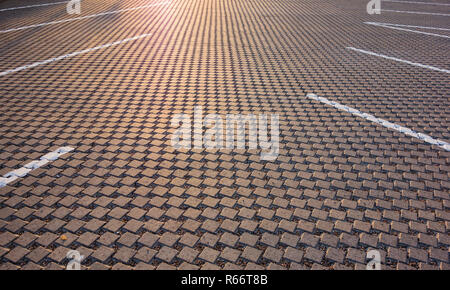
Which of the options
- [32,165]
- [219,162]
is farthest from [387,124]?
[32,165]

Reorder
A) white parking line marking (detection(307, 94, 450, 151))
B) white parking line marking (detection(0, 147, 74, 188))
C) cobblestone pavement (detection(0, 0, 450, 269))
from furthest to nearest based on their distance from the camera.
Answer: white parking line marking (detection(307, 94, 450, 151)), white parking line marking (detection(0, 147, 74, 188)), cobblestone pavement (detection(0, 0, 450, 269))

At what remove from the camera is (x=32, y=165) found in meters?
3.86

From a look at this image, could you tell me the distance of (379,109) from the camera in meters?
5.32

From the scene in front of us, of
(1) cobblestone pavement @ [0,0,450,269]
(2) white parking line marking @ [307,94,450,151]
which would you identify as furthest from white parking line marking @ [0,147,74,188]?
(2) white parking line marking @ [307,94,450,151]

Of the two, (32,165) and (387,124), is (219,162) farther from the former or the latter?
(387,124)

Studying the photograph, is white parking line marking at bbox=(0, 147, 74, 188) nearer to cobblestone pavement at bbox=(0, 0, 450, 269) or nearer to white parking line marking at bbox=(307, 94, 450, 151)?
cobblestone pavement at bbox=(0, 0, 450, 269)

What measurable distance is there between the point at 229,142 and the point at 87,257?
2278 millimetres

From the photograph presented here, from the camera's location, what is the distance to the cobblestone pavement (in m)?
2.95

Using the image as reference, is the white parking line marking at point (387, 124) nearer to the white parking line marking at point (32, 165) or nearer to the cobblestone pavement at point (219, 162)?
the cobblestone pavement at point (219, 162)

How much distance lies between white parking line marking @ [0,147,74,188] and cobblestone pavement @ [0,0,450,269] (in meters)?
0.08

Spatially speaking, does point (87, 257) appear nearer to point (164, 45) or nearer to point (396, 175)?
point (396, 175)

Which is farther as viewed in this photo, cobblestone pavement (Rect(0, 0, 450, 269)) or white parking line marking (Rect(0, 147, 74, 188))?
white parking line marking (Rect(0, 147, 74, 188))

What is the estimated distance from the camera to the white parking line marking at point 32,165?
364 centimetres
